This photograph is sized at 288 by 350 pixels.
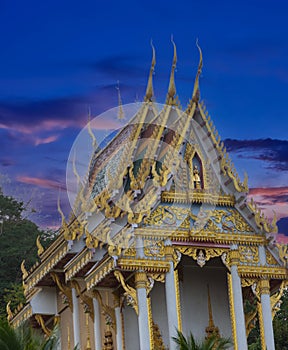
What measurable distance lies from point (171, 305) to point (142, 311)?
621mm

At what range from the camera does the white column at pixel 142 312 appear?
2345 cm

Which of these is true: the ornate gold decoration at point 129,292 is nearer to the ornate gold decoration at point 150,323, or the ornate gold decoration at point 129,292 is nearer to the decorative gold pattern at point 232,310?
the ornate gold decoration at point 150,323

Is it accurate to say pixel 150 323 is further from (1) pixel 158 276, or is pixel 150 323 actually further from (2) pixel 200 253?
(2) pixel 200 253

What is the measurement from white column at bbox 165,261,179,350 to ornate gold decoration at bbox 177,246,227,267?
43 centimetres

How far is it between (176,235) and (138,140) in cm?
245

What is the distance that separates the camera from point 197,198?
81.4 feet

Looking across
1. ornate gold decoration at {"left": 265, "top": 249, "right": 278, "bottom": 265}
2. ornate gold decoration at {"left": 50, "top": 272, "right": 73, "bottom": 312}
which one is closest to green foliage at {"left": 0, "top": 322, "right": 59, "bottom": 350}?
ornate gold decoration at {"left": 265, "top": 249, "right": 278, "bottom": 265}

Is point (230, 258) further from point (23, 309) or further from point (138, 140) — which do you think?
point (23, 309)

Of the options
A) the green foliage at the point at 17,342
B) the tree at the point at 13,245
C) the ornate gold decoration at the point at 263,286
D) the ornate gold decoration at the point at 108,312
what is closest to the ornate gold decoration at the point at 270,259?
the ornate gold decoration at the point at 263,286

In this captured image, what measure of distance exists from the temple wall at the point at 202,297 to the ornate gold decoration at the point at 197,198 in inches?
63.0

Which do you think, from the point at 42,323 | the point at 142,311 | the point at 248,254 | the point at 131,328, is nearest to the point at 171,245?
the point at 142,311

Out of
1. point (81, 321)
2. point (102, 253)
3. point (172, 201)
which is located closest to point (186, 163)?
point (172, 201)

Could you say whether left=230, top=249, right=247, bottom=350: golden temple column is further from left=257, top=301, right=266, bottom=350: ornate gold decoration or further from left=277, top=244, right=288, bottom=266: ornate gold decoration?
left=277, top=244, right=288, bottom=266: ornate gold decoration

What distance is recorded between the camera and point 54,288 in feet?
95.9
